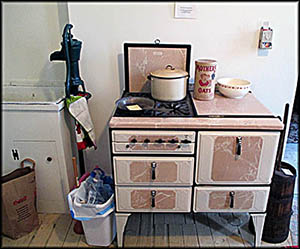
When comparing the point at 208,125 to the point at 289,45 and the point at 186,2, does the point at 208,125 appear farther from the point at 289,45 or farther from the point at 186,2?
the point at 289,45

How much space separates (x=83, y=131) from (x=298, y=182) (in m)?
1.76

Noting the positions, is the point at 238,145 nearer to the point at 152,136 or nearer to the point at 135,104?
the point at 152,136

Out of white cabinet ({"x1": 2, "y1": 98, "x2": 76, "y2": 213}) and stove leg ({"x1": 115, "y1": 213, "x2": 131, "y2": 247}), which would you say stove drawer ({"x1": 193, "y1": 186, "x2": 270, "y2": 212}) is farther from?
white cabinet ({"x1": 2, "y1": 98, "x2": 76, "y2": 213})

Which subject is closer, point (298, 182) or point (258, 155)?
point (258, 155)

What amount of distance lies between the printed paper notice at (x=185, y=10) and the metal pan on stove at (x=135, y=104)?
60 centimetres

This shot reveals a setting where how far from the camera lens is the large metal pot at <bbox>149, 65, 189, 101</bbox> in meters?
1.45

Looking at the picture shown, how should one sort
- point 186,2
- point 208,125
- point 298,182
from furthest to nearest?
1. point 298,182
2. point 186,2
3. point 208,125

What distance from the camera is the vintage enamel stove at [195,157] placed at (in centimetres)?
127

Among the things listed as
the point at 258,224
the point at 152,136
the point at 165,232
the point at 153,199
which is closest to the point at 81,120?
the point at 152,136

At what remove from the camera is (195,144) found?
1292 millimetres

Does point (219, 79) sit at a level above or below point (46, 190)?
above

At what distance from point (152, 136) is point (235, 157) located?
439mm

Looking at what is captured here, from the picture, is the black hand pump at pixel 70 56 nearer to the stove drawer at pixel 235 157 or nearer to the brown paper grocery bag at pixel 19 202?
the brown paper grocery bag at pixel 19 202

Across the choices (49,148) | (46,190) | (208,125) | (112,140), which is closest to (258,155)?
(208,125)
